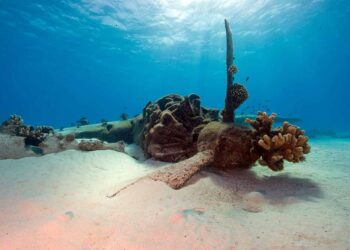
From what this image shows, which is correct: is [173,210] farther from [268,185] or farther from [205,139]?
[205,139]

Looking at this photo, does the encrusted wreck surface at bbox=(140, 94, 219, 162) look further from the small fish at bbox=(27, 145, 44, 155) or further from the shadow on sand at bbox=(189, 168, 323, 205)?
the small fish at bbox=(27, 145, 44, 155)

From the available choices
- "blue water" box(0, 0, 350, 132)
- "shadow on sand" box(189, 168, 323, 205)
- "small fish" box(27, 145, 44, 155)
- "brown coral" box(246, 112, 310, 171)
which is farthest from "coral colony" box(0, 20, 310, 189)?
"blue water" box(0, 0, 350, 132)

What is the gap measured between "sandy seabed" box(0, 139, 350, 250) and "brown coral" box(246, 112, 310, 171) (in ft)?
1.51

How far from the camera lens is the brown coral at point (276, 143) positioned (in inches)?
204

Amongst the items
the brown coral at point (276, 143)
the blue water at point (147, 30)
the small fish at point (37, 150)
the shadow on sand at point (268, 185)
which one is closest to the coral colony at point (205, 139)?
the brown coral at point (276, 143)

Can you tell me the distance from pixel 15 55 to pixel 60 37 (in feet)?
65.0

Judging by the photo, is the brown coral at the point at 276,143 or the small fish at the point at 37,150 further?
the small fish at the point at 37,150

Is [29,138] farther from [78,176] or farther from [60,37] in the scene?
[60,37]

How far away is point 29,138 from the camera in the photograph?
7844 millimetres

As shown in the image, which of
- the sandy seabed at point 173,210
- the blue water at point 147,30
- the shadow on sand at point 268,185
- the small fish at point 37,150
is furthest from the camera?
the blue water at point 147,30

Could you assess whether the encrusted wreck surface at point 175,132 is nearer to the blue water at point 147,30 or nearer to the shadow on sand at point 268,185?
the shadow on sand at point 268,185

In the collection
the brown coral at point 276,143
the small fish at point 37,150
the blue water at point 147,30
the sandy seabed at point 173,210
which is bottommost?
the sandy seabed at point 173,210

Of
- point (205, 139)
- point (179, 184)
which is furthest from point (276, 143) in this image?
point (179, 184)

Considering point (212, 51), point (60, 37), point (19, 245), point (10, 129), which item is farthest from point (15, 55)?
point (19, 245)
